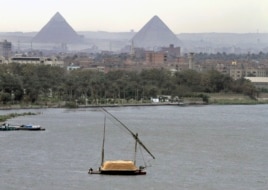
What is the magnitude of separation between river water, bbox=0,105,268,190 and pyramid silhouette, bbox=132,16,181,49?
64.7m

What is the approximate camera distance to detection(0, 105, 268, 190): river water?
8594mm

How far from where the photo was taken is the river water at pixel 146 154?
859cm

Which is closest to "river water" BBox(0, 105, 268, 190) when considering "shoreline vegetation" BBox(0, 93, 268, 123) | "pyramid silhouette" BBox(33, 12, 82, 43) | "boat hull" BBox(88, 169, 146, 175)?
"boat hull" BBox(88, 169, 146, 175)

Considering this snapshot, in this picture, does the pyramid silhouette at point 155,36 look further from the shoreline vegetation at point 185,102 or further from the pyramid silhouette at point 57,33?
the shoreline vegetation at point 185,102

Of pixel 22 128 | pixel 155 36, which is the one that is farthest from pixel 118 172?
pixel 155 36

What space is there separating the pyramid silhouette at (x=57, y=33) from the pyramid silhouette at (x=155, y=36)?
20.0 ft

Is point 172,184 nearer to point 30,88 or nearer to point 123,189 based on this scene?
point 123,189

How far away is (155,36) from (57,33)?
9.46 m

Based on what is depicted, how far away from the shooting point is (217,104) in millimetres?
24641

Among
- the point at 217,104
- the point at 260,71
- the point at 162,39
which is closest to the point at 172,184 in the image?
the point at 217,104

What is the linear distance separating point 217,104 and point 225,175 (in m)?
15.6

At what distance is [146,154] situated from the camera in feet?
34.7

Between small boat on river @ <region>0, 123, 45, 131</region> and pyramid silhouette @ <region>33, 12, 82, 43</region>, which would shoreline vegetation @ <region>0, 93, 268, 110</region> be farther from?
pyramid silhouette @ <region>33, 12, 82, 43</region>

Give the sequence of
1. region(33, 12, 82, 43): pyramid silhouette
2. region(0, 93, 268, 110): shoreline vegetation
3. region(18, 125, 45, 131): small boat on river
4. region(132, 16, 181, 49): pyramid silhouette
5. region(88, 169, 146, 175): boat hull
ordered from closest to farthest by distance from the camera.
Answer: region(88, 169, 146, 175): boat hull → region(18, 125, 45, 131): small boat on river → region(0, 93, 268, 110): shoreline vegetation → region(33, 12, 82, 43): pyramid silhouette → region(132, 16, 181, 49): pyramid silhouette
